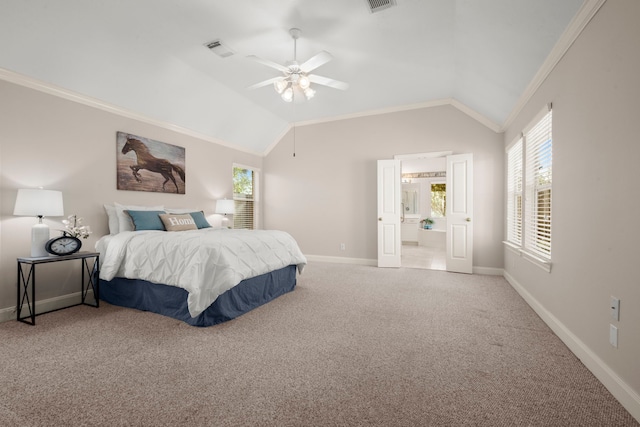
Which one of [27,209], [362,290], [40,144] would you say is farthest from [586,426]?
[40,144]

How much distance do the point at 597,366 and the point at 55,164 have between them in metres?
5.19

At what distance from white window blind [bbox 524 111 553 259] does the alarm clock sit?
15.9 ft

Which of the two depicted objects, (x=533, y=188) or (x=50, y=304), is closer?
(x=50, y=304)

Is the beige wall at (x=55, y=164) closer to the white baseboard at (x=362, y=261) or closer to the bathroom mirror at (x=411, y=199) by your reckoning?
the white baseboard at (x=362, y=261)

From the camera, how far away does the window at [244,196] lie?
640 cm

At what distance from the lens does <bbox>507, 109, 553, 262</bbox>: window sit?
120 inches

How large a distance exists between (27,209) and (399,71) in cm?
462

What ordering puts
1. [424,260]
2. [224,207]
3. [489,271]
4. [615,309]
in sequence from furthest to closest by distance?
[424,260]
[224,207]
[489,271]
[615,309]

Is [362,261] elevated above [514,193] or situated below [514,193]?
below

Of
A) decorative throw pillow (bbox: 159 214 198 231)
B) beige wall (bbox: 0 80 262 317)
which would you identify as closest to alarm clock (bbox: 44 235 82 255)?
beige wall (bbox: 0 80 262 317)

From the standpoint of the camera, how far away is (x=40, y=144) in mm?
3252

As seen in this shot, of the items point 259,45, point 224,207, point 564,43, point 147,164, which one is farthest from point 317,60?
point 224,207

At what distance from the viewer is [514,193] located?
444 cm

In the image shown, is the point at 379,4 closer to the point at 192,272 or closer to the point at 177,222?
the point at 192,272
